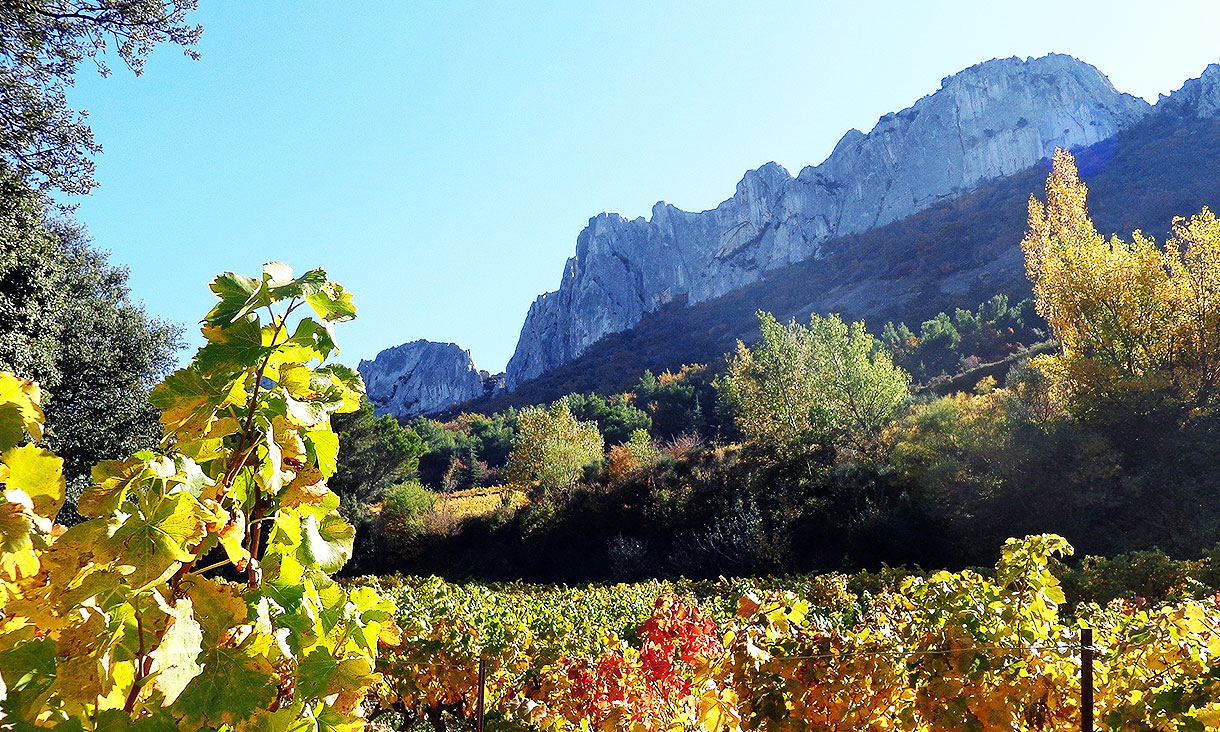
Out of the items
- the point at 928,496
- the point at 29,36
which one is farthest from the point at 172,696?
the point at 928,496

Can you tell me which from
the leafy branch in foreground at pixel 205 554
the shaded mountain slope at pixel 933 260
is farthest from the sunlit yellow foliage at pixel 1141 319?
the shaded mountain slope at pixel 933 260

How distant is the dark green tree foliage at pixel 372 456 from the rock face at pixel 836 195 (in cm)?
5311

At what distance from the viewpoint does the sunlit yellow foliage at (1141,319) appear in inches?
510

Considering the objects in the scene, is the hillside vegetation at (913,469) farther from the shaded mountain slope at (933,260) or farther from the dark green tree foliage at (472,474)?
the shaded mountain slope at (933,260)

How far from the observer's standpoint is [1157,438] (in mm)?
12273

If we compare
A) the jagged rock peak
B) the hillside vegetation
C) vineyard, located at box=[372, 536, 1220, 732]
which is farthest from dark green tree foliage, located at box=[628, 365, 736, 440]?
the jagged rock peak

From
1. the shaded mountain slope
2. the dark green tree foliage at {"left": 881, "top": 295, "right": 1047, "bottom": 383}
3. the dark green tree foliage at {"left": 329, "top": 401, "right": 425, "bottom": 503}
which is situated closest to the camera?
the dark green tree foliage at {"left": 329, "top": 401, "right": 425, "bottom": 503}

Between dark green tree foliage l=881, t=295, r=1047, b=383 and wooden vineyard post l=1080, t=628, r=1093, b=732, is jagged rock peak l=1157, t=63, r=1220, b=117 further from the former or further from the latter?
wooden vineyard post l=1080, t=628, r=1093, b=732

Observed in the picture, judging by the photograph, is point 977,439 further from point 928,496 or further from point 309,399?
point 309,399

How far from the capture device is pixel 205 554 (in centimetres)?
85

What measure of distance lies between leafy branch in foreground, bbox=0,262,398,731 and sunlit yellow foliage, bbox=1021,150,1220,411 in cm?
1568

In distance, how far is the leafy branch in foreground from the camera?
678mm

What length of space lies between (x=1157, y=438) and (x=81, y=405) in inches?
822

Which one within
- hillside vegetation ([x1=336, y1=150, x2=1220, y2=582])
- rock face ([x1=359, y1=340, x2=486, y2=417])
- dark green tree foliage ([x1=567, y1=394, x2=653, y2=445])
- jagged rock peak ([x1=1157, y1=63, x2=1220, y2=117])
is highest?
jagged rock peak ([x1=1157, y1=63, x2=1220, y2=117])
